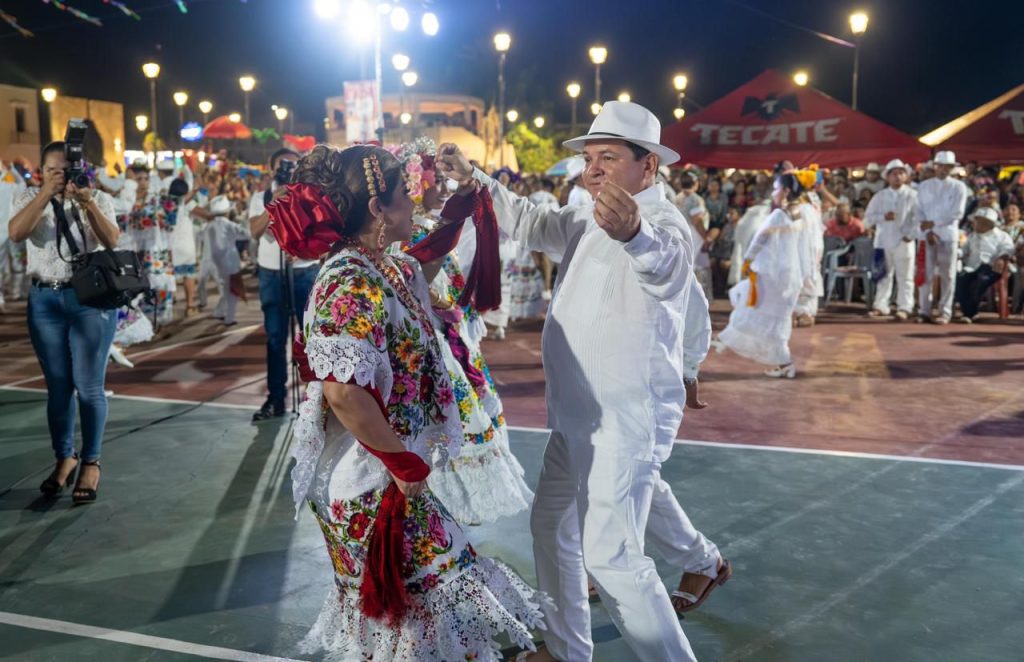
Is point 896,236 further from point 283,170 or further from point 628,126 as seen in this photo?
point 628,126

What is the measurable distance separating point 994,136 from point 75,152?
1541 cm

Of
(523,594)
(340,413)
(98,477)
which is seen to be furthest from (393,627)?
(98,477)

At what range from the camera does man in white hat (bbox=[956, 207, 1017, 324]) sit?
13680 mm

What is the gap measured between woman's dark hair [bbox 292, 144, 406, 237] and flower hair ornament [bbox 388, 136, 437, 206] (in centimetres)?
20

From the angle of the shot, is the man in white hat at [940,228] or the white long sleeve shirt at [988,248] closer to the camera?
the man in white hat at [940,228]

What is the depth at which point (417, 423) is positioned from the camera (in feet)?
8.95

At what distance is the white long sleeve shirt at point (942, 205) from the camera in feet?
43.3

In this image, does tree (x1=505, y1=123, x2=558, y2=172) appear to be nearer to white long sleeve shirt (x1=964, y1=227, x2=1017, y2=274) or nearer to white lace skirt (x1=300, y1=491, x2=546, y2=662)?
white long sleeve shirt (x1=964, y1=227, x2=1017, y2=274)

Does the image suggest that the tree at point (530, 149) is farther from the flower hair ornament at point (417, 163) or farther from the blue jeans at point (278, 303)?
the flower hair ornament at point (417, 163)

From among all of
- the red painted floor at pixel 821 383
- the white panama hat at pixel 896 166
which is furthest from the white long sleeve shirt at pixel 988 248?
the white panama hat at pixel 896 166

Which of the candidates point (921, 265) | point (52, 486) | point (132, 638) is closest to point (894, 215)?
point (921, 265)

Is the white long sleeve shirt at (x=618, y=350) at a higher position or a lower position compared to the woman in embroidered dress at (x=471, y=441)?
higher

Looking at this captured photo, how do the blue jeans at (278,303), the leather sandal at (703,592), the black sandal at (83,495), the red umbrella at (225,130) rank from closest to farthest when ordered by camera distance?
the leather sandal at (703,592)
the black sandal at (83,495)
the blue jeans at (278,303)
the red umbrella at (225,130)

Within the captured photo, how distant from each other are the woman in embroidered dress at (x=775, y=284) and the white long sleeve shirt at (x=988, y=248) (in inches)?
234
